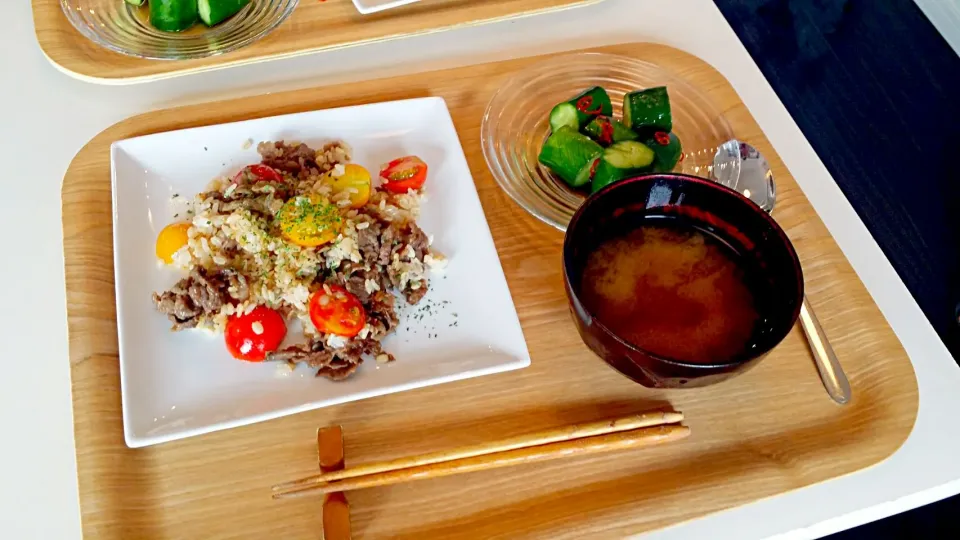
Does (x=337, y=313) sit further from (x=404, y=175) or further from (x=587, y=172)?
(x=587, y=172)

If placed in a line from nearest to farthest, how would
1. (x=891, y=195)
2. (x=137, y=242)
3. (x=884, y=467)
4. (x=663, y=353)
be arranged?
1. (x=663, y=353)
2. (x=884, y=467)
3. (x=137, y=242)
4. (x=891, y=195)

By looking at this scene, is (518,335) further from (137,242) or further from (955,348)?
(955,348)

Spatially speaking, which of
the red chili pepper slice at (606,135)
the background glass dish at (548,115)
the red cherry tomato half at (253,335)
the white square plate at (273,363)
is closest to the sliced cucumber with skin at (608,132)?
the red chili pepper slice at (606,135)

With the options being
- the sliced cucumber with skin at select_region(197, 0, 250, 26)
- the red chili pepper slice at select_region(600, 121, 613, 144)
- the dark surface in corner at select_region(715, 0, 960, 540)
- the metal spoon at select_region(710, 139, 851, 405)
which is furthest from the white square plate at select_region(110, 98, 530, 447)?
the dark surface in corner at select_region(715, 0, 960, 540)

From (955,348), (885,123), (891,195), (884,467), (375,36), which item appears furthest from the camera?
(885,123)

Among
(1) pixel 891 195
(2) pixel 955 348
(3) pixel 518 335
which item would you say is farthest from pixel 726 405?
(1) pixel 891 195
